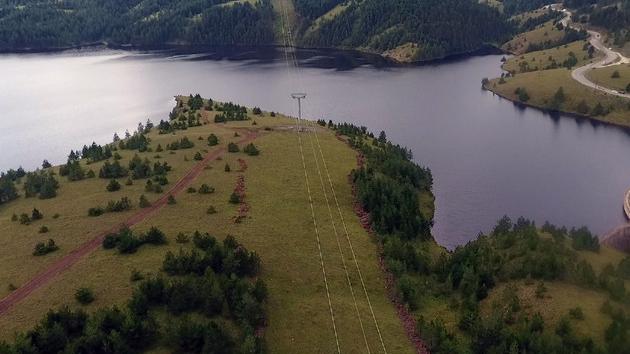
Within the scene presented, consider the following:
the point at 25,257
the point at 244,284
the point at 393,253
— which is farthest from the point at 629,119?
the point at 25,257

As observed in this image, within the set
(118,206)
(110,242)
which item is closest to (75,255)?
(110,242)

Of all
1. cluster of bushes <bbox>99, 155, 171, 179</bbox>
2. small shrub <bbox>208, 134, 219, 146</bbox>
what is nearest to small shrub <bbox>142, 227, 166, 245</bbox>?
cluster of bushes <bbox>99, 155, 171, 179</bbox>

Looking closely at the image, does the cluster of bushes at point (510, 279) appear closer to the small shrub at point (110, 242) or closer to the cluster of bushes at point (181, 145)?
the small shrub at point (110, 242)

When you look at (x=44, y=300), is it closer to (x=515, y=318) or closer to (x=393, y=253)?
(x=393, y=253)

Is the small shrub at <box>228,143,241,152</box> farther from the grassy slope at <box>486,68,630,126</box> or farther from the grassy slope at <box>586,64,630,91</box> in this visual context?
the grassy slope at <box>586,64,630,91</box>

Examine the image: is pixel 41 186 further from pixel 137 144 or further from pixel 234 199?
pixel 234 199

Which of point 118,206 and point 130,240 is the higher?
point 118,206

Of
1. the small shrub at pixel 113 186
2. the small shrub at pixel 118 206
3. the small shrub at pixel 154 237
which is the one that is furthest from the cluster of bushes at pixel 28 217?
the small shrub at pixel 154 237
